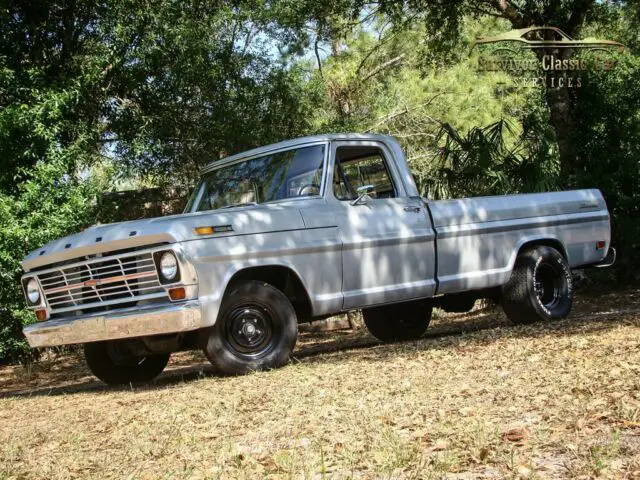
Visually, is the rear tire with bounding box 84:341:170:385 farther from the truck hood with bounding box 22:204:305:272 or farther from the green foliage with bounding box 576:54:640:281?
the green foliage with bounding box 576:54:640:281

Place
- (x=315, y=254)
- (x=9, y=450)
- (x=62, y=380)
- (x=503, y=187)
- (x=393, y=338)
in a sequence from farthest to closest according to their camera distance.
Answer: (x=503, y=187)
(x=62, y=380)
(x=393, y=338)
(x=315, y=254)
(x=9, y=450)

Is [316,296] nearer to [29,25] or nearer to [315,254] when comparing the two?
[315,254]

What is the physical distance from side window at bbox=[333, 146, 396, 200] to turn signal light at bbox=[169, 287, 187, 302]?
184 cm

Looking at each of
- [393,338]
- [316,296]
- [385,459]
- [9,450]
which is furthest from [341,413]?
[393,338]

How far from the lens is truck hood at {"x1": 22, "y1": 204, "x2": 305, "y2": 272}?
A: 6.64 m

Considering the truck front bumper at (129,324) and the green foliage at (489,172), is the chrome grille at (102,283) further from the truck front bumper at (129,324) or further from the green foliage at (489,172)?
the green foliage at (489,172)

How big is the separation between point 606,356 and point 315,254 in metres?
2.46

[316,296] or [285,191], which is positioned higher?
A: [285,191]

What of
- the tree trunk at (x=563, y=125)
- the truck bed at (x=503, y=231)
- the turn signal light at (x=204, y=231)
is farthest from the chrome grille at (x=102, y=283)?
the tree trunk at (x=563, y=125)

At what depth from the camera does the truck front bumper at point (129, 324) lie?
6496 mm

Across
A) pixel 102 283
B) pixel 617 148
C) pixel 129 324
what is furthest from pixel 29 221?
pixel 617 148

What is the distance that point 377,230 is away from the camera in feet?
25.8

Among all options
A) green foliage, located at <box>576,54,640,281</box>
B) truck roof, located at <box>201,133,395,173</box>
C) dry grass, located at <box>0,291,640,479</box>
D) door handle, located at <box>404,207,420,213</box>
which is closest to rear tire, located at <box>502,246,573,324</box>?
dry grass, located at <box>0,291,640,479</box>

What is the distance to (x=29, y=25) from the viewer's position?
44.2 ft
